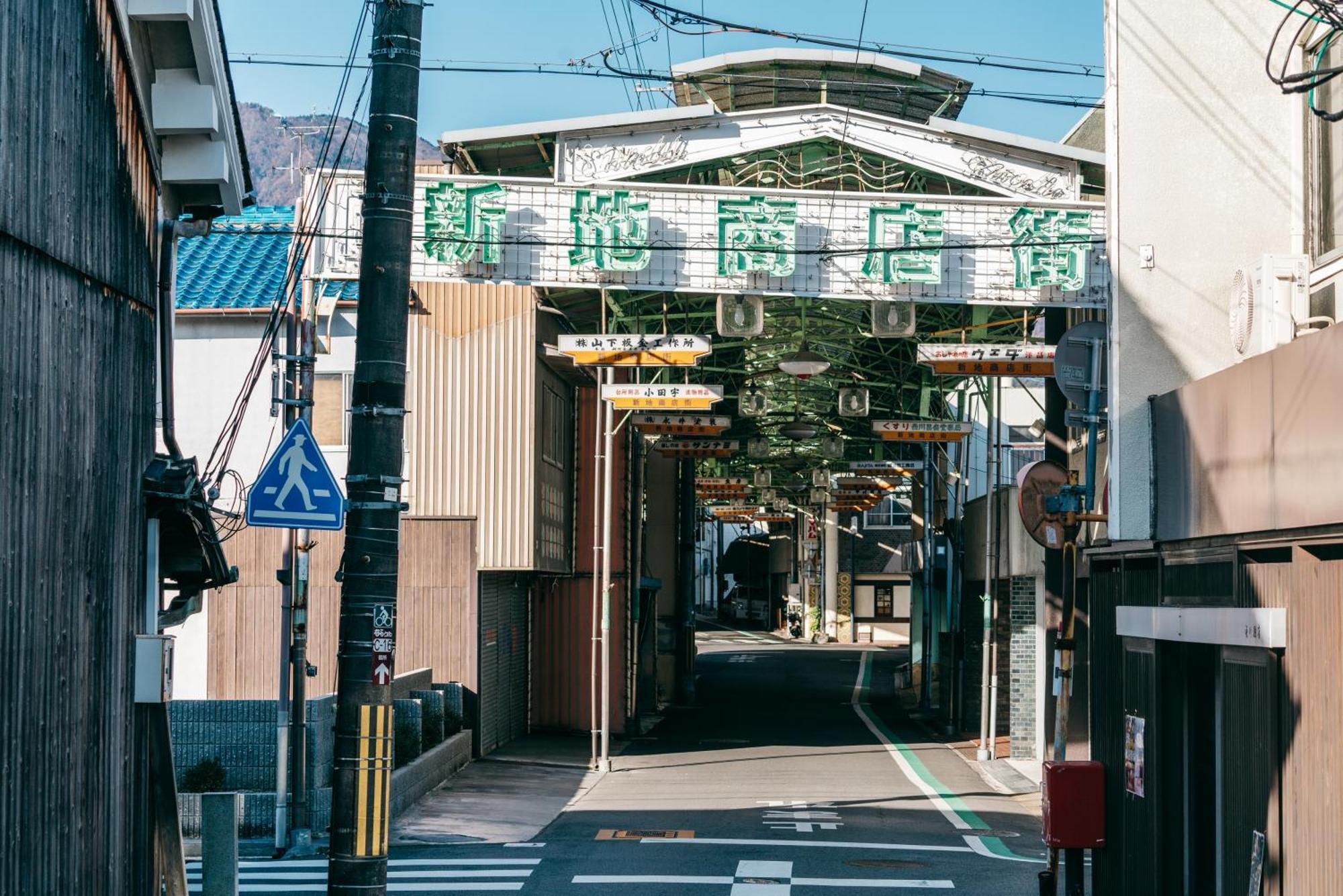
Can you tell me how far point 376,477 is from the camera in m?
8.74

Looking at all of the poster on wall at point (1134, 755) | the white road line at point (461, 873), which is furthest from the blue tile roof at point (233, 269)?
the poster on wall at point (1134, 755)

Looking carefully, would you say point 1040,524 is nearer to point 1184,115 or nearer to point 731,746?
point 1184,115

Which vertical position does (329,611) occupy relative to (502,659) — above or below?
above

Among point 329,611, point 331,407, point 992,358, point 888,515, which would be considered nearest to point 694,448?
point 331,407

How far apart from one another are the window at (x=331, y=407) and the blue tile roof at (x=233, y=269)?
1.67m

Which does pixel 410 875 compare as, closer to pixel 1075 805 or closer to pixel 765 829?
pixel 765 829

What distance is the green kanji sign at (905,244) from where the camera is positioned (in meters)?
22.3

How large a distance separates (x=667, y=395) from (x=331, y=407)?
6.52 metres

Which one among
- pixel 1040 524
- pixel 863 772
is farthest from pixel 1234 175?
pixel 863 772

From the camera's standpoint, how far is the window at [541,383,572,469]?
2952 centimetres

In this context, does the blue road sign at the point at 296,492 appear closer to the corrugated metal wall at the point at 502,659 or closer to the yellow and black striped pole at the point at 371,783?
the yellow and black striped pole at the point at 371,783

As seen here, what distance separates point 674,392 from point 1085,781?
1286 cm

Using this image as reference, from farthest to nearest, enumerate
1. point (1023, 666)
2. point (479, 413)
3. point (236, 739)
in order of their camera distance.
Result: 1. point (1023, 666)
2. point (479, 413)
3. point (236, 739)

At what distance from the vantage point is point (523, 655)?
33000 millimetres
